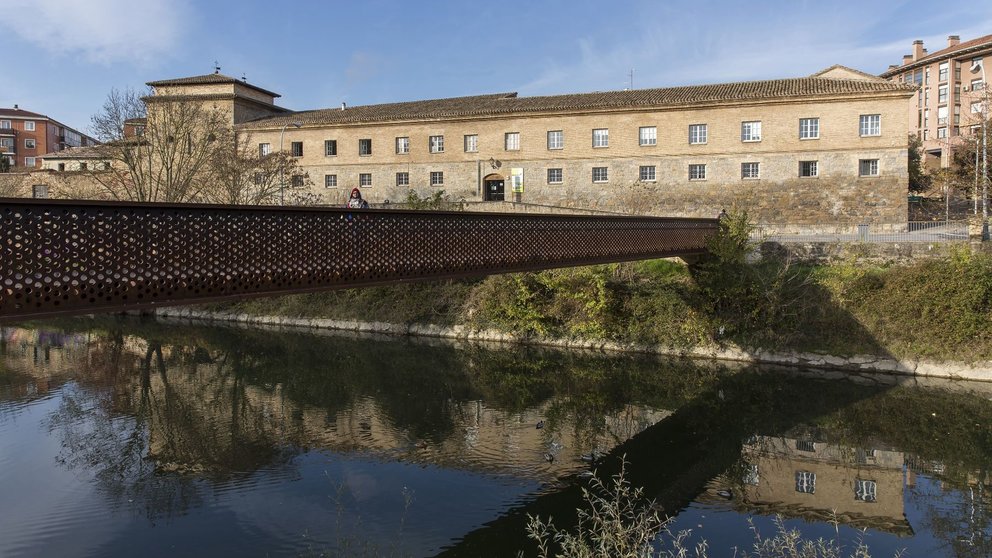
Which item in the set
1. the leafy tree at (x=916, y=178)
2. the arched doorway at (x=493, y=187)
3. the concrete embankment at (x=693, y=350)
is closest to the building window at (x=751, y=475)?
the concrete embankment at (x=693, y=350)

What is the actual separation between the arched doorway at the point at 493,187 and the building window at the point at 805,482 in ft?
83.9

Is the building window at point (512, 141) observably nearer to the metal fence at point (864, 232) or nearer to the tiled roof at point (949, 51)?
the metal fence at point (864, 232)

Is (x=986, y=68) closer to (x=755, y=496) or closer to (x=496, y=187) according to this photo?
(x=496, y=187)

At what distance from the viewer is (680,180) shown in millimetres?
32062

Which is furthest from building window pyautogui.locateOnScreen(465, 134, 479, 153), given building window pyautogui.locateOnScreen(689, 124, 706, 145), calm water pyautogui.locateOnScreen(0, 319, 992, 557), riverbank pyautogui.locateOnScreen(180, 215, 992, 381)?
calm water pyautogui.locateOnScreen(0, 319, 992, 557)

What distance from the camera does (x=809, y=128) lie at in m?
30.0

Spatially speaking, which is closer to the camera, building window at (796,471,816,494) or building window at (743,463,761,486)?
building window at (796,471,816,494)

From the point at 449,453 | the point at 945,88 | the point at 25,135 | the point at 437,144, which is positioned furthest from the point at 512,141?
the point at 25,135

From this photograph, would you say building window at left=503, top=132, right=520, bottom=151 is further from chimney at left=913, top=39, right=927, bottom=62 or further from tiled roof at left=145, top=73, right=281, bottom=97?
chimney at left=913, top=39, right=927, bottom=62

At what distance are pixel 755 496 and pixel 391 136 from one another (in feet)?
97.3

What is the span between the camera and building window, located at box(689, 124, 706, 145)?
31.4 m

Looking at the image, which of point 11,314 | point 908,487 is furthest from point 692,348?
point 11,314

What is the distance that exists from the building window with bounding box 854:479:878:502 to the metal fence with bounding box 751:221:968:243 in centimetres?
1286

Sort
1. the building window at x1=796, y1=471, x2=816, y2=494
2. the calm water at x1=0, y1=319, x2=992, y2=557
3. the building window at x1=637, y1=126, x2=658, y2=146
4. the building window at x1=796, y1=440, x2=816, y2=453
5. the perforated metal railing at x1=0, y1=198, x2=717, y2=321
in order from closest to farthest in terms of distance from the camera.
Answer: the perforated metal railing at x1=0, y1=198, x2=717, y2=321, the calm water at x1=0, y1=319, x2=992, y2=557, the building window at x1=796, y1=471, x2=816, y2=494, the building window at x1=796, y1=440, x2=816, y2=453, the building window at x1=637, y1=126, x2=658, y2=146
